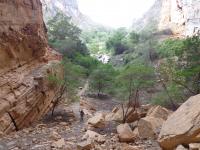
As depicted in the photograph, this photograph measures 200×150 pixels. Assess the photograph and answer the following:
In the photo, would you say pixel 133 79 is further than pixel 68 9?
No

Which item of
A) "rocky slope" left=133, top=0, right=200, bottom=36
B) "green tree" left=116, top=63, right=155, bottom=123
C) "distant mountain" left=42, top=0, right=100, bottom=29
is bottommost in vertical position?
"green tree" left=116, top=63, right=155, bottom=123

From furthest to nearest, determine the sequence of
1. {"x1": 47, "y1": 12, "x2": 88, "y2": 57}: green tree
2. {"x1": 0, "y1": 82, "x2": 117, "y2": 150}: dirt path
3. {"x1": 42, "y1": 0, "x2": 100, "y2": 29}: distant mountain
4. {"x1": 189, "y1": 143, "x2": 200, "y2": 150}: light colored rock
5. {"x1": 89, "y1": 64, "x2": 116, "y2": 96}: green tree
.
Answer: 1. {"x1": 42, "y1": 0, "x2": 100, "y2": 29}: distant mountain
2. {"x1": 47, "y1": 12, "x2": 88, "y2": 57}: green tree
3. {"x1": 89, "y1": 64, "x2": 116, "y2": 96}: green tree
4. {"x1": 0, "y1": 82, "x2": 117, "y2": 150}: dirt path
5. {"x1": 189, "y1": 143, "x2": 200, "y2": 150}: light colored rock

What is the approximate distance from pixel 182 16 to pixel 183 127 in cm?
4999

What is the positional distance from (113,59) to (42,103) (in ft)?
118

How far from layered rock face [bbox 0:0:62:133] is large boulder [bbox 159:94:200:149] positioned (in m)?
9.64

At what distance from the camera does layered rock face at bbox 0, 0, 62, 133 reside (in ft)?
Answer: 57.2

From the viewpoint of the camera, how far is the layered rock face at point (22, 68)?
1743cm

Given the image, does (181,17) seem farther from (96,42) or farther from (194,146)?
(194,146)

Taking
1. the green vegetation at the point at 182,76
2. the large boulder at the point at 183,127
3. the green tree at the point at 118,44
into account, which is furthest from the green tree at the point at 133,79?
the green tree at the point at 118,44

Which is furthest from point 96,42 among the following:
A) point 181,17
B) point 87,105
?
point 87,105

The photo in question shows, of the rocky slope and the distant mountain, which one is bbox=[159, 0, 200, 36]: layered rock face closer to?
the rocky slope

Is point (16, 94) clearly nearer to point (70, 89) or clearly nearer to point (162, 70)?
point (70, 89)

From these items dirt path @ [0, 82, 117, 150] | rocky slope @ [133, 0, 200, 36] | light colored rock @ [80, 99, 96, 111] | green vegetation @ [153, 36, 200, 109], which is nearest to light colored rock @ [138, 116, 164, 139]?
dirt path @ [0, 82, 117, 150]

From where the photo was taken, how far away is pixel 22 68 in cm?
2117
